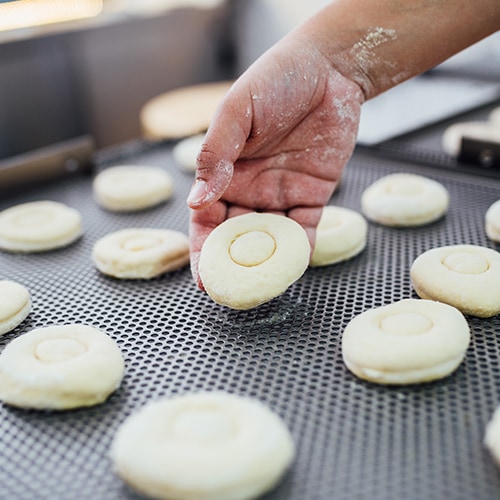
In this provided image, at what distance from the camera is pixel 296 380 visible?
3.98 ft

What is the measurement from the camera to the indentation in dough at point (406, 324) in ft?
4.02

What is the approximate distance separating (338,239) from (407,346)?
505 mm

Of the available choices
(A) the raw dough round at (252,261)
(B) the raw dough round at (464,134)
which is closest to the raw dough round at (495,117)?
(B) the raw dough round at (464,134)

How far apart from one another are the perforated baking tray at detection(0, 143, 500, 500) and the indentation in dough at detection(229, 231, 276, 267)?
130 millimetres

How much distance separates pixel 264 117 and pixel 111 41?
9.21ft

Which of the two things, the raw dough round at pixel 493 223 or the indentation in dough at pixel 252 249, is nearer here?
the indentation in dough at pixel 252 249

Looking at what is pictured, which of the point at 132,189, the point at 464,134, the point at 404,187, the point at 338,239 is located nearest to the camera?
the point at 338,239

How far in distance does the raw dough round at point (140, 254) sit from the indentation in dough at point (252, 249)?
0.87 ft

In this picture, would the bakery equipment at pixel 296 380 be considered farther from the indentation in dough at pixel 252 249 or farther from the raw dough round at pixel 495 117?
the raw dough round at pixel 495 117

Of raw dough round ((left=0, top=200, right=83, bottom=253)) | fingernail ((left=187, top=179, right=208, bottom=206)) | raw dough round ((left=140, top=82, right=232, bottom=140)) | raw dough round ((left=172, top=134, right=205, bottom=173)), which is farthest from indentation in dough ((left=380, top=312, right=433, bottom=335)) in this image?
raw dough round ((left=140, top=82, right=232, bottom=140))

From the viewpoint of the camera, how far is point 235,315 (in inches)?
56.5

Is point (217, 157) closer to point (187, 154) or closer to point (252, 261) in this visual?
point (252, 261)

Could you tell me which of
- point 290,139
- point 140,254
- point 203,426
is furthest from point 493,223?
point 203,426

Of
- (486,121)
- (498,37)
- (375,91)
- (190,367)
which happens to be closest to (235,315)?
(190,367)
